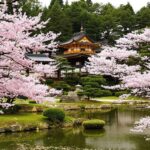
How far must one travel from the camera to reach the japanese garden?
808 cm

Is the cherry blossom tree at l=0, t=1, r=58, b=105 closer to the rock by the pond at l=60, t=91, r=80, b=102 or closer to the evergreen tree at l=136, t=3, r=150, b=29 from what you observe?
the rock by the pond at l=60, t=91, r=80, b=102

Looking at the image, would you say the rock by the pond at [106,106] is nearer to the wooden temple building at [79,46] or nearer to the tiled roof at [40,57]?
the tiled roof at [40,57]

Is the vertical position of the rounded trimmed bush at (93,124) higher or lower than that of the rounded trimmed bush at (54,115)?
lower

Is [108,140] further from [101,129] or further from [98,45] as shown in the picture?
[98,45]

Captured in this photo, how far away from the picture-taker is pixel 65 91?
3978 cm

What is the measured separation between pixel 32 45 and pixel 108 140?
1115 cm

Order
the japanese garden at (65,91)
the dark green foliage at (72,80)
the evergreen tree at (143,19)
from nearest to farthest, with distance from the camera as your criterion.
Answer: the japanese garden at (65,91)
the dark green foliage at (72,80)
the evergreen tree at (143,19)

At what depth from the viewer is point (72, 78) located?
1807 inches

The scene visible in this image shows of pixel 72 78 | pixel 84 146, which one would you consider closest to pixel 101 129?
pixel 84 146

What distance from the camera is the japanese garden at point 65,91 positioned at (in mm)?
8078

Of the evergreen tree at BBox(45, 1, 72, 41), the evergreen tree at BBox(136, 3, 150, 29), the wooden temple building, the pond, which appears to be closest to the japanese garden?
the pond

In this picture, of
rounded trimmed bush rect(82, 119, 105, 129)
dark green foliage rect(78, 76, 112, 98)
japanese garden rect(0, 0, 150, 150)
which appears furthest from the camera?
dark green foliage rect(78, 76, 112, 98)

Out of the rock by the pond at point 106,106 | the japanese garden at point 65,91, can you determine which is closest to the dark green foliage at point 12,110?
the japanese garden at point 65,91

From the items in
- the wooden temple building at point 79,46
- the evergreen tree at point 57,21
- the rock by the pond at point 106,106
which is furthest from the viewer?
the evergreen tree at point 57,21
